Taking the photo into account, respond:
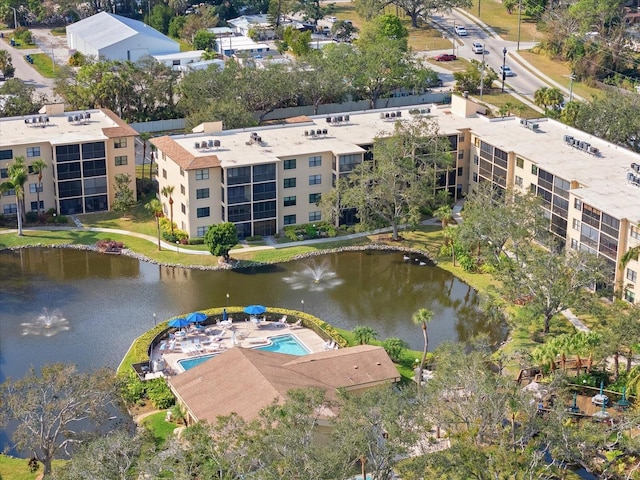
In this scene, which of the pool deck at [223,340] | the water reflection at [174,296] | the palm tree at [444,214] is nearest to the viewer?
the pool deck at [223,340]

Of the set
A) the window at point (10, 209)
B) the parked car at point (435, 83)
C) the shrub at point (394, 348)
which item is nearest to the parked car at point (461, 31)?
the parked car at point (435, 83)

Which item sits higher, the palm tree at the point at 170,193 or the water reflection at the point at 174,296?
the palm tree at the point at 170,193

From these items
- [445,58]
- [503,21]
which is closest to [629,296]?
[445,58]

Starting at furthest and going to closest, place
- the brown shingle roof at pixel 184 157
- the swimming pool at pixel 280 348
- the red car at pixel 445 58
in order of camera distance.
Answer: the red car at pixel 445 58
the brown shingle roof at pixel 184 157
the swimming pool at pixel 280 348

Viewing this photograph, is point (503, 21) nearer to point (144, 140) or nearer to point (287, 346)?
point (144, 140)

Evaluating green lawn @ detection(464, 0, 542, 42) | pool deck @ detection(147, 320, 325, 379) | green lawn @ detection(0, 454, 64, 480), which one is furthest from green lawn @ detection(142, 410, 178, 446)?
green lawn @ detection(464, 0, 542, 42)

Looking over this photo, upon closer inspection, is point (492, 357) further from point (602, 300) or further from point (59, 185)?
point (59, 185)

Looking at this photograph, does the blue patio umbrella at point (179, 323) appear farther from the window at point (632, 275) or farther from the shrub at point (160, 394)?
the window at point (632, 275)
